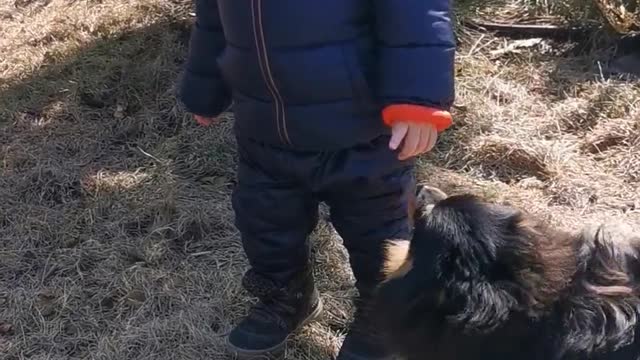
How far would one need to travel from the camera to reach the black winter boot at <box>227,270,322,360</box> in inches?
97.1

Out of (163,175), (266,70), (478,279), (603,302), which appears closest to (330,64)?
(266,70)

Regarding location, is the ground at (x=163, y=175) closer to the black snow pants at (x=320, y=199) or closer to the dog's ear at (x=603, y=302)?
the black snow pants at (x=320, y=199)

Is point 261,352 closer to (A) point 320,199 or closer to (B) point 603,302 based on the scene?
(A) point 320,199

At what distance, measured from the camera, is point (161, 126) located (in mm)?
3570

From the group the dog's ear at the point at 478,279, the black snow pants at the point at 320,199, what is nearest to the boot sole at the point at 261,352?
the black snow pants at the point at 320,199

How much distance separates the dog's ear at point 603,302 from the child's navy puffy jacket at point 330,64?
0.48 meters

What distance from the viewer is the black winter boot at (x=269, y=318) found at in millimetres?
2467

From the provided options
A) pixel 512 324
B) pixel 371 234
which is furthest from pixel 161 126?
pixel 512 324

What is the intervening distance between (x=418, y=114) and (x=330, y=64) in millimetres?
217

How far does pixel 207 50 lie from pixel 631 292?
1.15m

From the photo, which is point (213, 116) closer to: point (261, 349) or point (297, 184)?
point (297, 184)

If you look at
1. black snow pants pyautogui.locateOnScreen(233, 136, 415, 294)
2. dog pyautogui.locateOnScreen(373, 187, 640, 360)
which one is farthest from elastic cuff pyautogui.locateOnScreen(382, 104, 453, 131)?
dog pyautogui.locateOnScreen(373, 187, 640, 360)

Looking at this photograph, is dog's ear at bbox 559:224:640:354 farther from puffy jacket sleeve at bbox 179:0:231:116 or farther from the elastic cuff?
puffy jacket sleeve at bbox 179:0:231:116

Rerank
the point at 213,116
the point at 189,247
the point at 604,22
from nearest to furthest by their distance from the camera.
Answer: the point at 213,116, the point at 189,247, the point at 604,22
